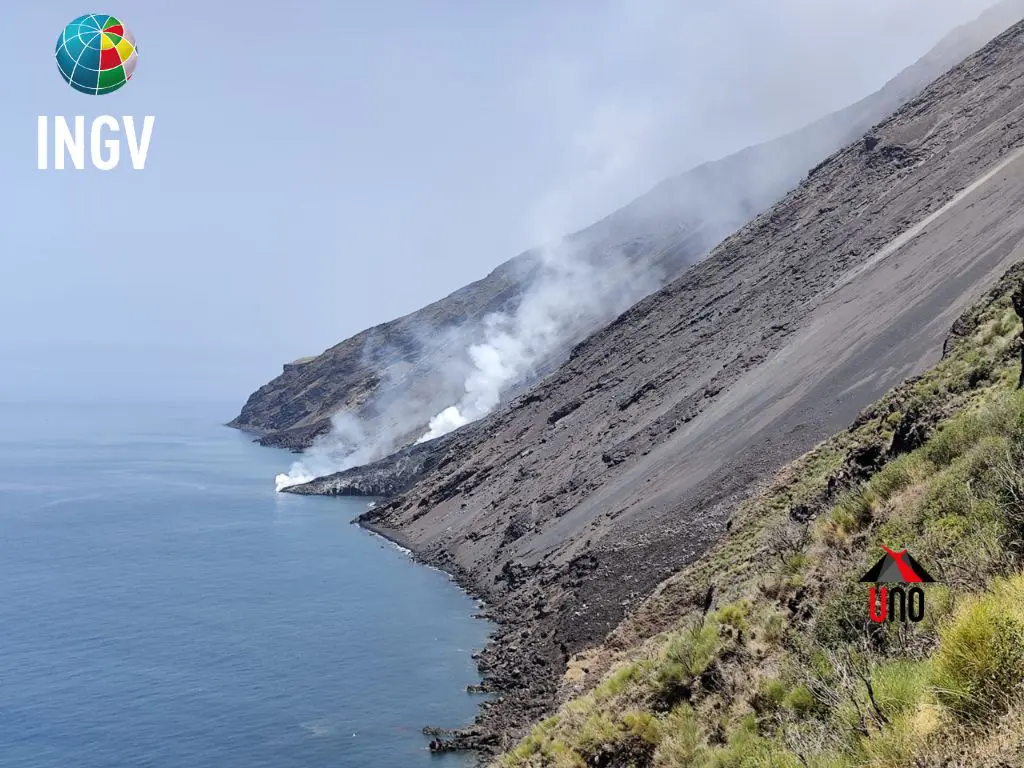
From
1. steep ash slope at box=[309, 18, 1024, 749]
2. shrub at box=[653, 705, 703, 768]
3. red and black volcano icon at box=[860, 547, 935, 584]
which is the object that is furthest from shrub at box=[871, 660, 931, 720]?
steep ash slope at box=[309, 18, 1024, 749]

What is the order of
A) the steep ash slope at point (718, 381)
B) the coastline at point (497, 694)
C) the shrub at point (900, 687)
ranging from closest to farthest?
→ the shrub at point (900, 687), the coastline at point (497, 694), the steep ash slope at point (718, 381)

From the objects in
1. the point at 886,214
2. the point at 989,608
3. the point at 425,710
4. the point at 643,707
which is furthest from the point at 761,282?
the point at 989,608

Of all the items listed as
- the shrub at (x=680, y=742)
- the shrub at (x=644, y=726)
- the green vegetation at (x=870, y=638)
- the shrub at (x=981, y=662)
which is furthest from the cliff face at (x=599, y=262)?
the shrub at (x=981, y=662)

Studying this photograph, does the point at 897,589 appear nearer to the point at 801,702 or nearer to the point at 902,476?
the point at 801,702

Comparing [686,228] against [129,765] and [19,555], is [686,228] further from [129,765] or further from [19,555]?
[129,765]

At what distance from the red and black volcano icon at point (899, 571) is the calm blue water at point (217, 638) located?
26.6 meters

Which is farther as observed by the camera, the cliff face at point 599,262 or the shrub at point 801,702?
the cliff face at point 599,262

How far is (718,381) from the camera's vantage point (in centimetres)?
5584

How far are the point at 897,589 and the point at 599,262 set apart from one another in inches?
5093

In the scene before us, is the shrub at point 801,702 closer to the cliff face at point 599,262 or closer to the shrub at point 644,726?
the shrub at point 644,726

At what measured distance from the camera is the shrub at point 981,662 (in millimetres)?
6762

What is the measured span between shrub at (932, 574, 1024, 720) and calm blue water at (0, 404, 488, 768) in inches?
1153

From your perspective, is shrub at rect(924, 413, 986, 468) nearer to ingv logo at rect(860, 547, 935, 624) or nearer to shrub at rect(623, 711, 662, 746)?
ingv logo at rect(860, 547, 935, 624)

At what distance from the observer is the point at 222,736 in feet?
121
